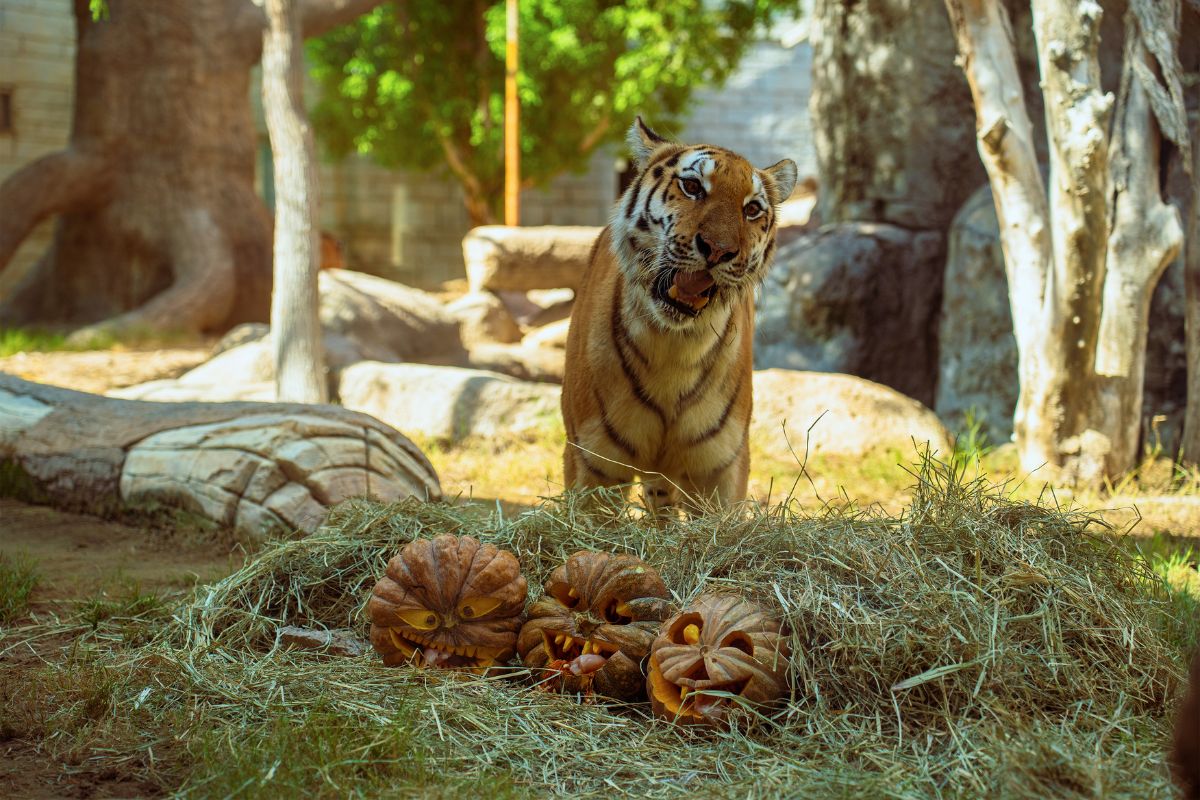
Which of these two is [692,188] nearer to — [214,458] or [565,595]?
[565,595]

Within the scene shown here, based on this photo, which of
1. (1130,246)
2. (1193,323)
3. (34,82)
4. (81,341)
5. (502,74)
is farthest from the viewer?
(502,74)

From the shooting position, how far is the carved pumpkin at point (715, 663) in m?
2.92

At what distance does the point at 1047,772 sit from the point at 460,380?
19.2 feet

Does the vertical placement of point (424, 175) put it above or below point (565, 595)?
above

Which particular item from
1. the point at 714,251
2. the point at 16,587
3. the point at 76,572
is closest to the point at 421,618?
the point at 714,251

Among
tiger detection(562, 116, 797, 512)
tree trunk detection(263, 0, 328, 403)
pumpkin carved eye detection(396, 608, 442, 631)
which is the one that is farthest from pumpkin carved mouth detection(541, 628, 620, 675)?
tree trunk detection(263, 0, 328, 403)

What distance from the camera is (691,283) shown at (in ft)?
12.9

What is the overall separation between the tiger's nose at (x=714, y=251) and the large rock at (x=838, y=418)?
361 cm

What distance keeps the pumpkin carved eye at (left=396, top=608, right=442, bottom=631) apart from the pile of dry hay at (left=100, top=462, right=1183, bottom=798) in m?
0.14

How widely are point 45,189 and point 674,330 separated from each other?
1035cm

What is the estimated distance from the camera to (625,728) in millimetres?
2957

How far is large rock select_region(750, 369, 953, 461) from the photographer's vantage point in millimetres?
7391

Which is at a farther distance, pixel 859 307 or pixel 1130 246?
pixel 859 307

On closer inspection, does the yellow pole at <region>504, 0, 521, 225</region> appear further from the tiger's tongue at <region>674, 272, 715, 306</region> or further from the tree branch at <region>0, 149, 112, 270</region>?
the tiger's tongue at <region>674, 272, 715, 306</region>
